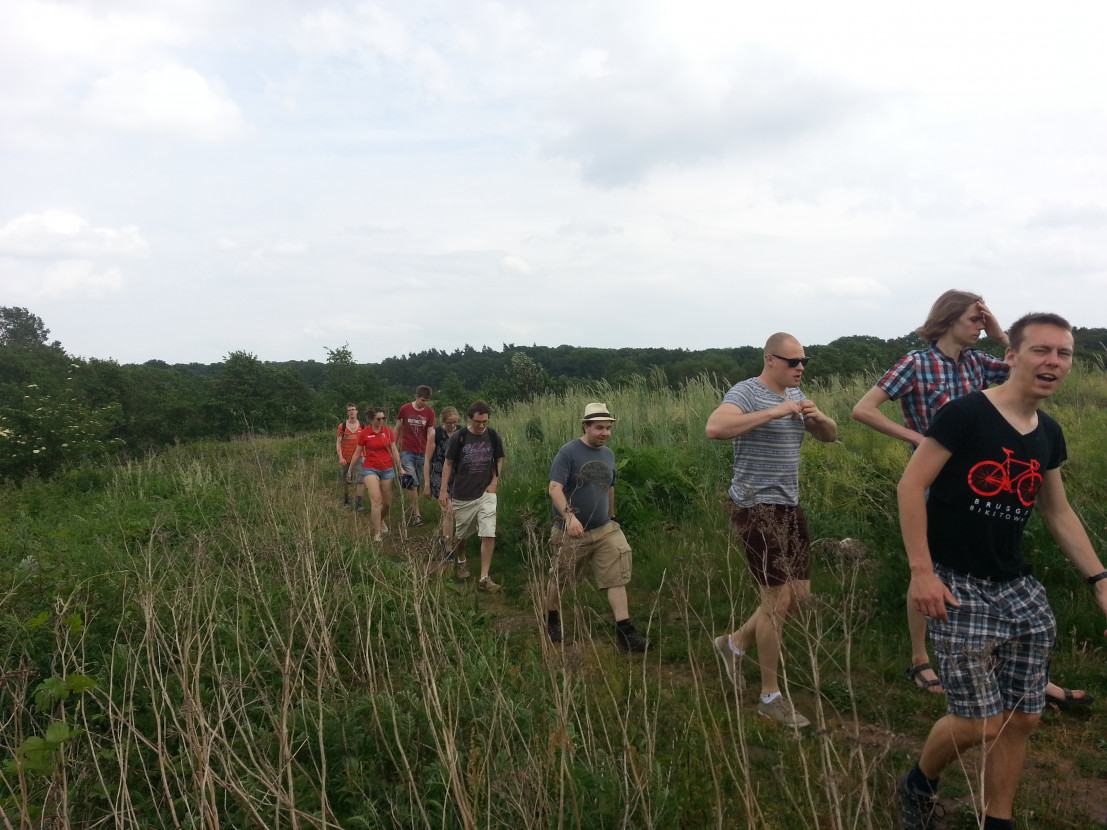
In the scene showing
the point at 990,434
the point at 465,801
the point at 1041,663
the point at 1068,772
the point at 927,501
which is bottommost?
the point at 1068,772

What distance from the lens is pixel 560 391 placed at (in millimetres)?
18062

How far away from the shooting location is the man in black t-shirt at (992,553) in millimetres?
2590

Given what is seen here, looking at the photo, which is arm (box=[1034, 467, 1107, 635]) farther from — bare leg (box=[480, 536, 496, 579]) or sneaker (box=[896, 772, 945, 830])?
bare leg (box=[480, 536, 496, 579])

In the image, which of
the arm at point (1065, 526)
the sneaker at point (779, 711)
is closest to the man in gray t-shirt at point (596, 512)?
the sneaker at point (779, 711)

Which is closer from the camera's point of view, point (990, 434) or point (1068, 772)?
point (990, 434)

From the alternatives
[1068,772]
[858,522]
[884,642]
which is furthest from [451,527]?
[1068,772]

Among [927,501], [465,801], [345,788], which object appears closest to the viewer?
[465,801]

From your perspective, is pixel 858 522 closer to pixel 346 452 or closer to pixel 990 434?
pixel 990 434

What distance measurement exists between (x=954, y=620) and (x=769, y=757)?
129 centimetres

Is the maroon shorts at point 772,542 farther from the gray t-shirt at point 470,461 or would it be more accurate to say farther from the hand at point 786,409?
the gray t-shirt at point 470,461

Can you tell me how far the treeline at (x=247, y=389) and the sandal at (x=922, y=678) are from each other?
7.30 m

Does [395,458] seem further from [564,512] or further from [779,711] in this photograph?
[779,711]

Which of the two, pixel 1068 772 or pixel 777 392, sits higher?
pixel 777 392

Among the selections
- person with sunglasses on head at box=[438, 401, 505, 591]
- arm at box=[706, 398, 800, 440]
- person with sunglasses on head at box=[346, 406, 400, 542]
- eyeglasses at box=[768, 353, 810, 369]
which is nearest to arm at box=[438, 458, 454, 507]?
person with sunglasses on head at box=[438, 401, 505, 591]
